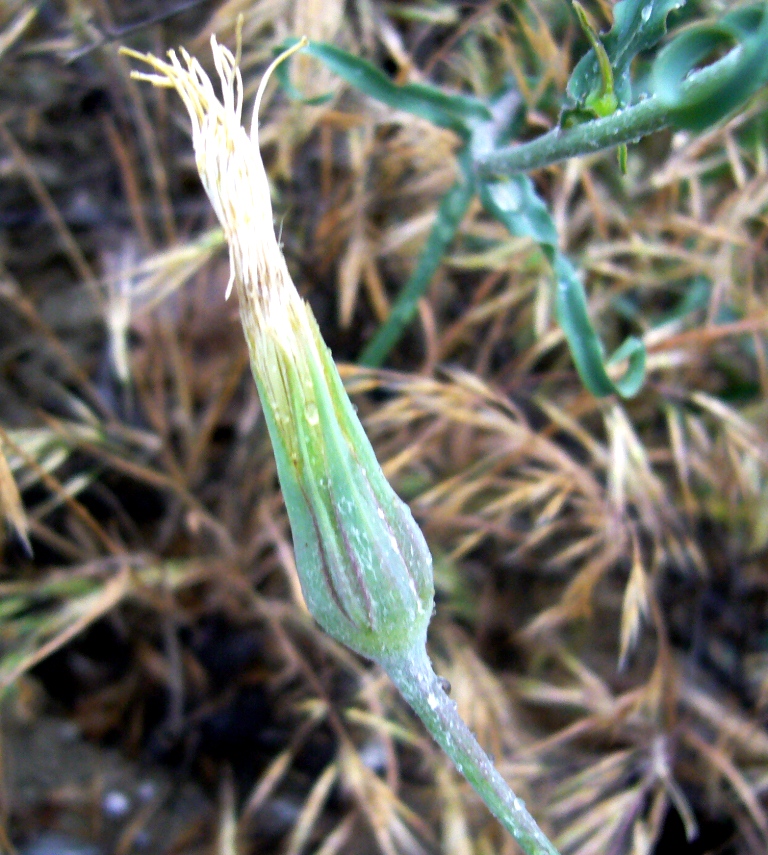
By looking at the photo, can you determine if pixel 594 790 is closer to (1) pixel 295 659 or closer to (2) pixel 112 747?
(1) pixel 295 659

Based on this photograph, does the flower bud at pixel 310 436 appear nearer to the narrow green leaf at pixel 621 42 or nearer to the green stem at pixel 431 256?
the narrow green leaf at pixel 621 42

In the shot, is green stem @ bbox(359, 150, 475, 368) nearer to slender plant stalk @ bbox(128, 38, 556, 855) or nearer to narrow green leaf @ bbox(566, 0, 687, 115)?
narrow green leaf @ bbox(566, 0, 687, 115)

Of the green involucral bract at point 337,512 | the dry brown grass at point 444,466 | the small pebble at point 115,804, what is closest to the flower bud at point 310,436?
the green involucral bract at point 337,512

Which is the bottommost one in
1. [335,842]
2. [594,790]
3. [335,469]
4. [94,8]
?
[594,790]

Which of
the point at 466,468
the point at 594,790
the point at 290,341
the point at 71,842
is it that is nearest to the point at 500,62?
the point at 466,468

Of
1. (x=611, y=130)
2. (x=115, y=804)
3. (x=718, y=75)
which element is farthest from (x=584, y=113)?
(x=115, y=804)

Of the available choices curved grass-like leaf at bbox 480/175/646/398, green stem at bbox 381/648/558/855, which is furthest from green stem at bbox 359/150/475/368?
green stem at bbox 381/648/558/855

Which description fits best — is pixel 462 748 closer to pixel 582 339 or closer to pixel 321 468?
pixel 321 468
